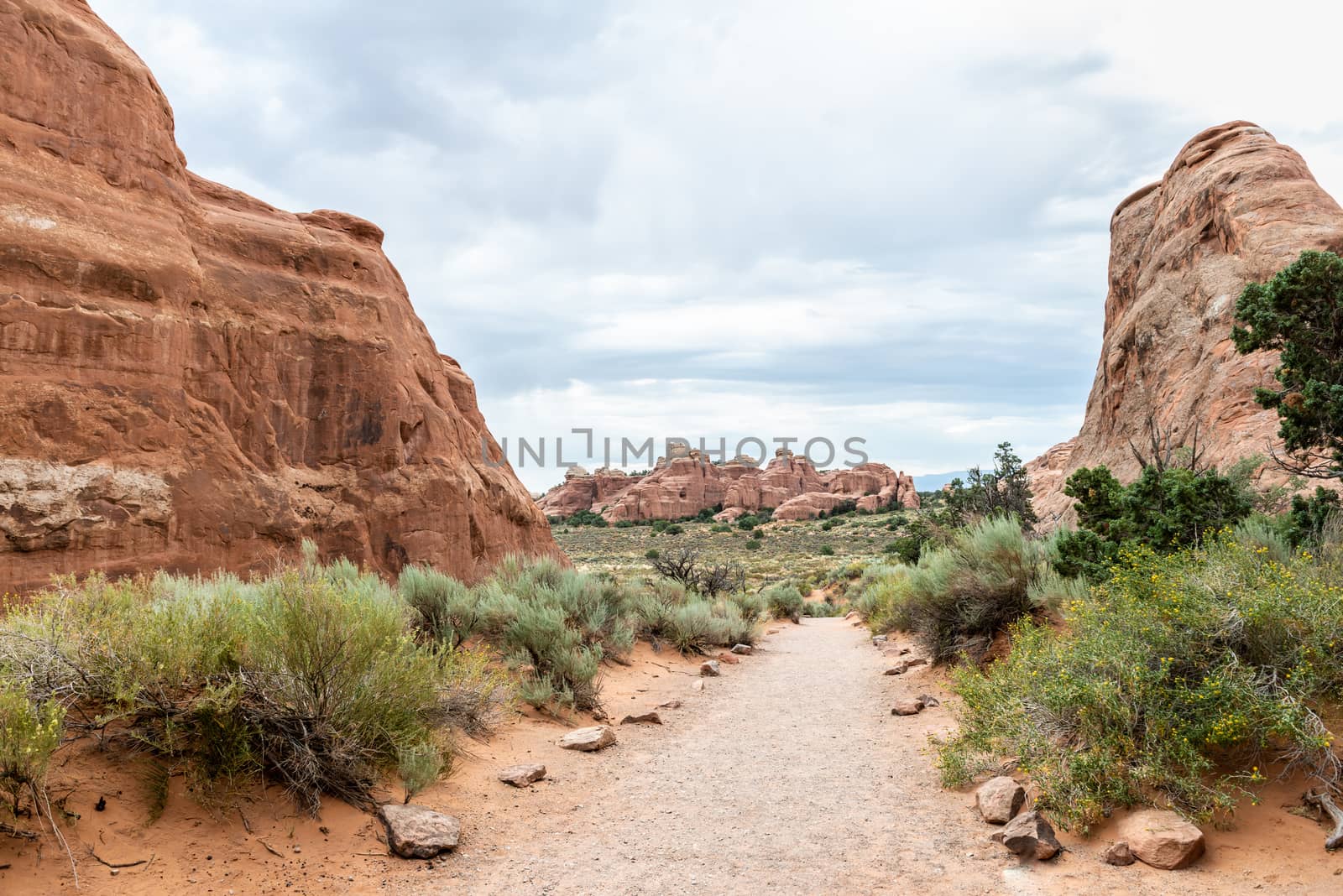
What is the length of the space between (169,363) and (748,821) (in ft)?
31.5

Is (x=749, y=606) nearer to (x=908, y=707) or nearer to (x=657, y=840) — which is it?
(x=908, y=707)

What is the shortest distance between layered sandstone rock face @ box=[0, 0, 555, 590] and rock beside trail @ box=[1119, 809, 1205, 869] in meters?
10.5

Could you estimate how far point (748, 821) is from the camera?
17.0 feet

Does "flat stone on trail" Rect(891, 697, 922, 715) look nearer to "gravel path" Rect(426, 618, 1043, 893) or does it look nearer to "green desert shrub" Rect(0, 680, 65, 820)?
"gravel path" Rect(426, 618, 1043, 893)

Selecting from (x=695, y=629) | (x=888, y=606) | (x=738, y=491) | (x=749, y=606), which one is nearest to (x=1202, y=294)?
(x=888, y=606)

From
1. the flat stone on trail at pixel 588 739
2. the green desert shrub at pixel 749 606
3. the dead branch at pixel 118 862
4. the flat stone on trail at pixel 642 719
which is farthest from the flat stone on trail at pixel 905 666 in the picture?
the dead branch at pixel 118 862

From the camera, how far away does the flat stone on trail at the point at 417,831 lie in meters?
4.38

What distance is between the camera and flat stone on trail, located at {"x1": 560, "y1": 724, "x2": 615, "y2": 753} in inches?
278

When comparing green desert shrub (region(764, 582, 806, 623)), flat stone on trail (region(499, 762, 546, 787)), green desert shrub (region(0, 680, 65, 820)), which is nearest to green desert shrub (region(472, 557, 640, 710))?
flat stone on trail (region(499, 762, 546, 787))

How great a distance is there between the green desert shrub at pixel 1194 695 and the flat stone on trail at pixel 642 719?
4376mm

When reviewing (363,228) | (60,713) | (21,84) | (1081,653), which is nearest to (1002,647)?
(1081,653)

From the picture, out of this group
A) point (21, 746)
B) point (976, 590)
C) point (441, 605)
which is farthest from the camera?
point (441, 605)

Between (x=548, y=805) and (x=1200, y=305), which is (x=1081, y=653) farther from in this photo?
(x=1200, y=305)

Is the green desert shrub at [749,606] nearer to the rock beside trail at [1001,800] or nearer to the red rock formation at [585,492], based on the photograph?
the rock beside trail at [1001,800]
